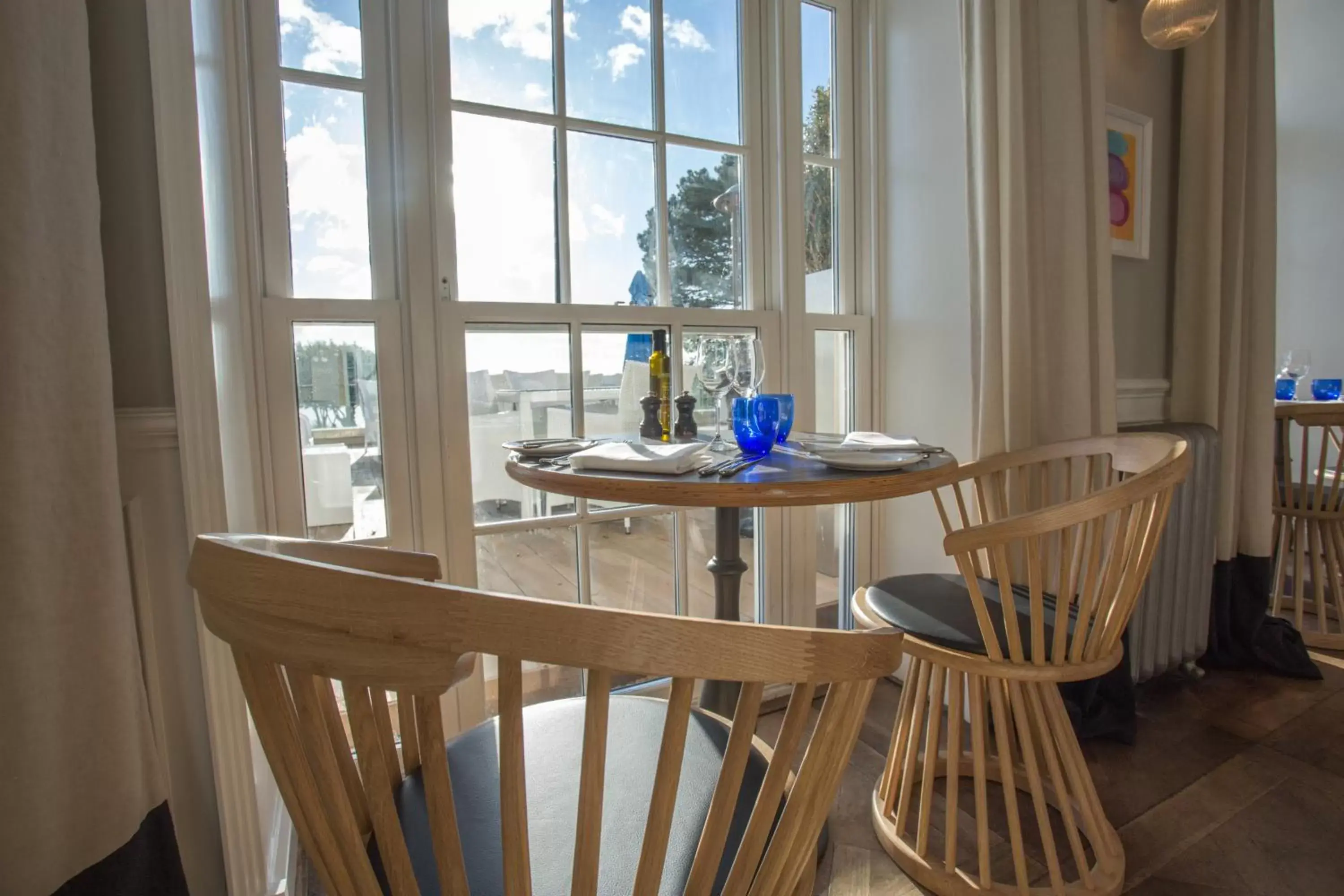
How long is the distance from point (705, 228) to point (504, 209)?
1.96ft

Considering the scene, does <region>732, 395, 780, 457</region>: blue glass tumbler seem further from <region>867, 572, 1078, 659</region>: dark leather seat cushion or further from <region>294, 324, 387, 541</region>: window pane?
<region>294, 324, 387, 541</region>: window pane

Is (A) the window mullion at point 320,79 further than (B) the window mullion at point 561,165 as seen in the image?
No

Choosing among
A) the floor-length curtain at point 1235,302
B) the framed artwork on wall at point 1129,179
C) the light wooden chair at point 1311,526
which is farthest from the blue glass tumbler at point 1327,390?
the framed artwork on wall at point 1129,179

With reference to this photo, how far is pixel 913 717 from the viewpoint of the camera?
138cm

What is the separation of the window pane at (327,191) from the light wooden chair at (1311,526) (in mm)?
3085

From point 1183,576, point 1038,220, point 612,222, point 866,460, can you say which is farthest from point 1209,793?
point 612,222

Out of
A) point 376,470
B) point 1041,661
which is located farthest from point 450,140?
point 1041,661

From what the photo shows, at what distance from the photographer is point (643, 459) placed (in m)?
1.07

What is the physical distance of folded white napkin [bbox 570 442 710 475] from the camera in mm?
1052

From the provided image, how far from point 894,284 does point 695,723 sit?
172cm

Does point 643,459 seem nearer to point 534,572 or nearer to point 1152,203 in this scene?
point 534,572

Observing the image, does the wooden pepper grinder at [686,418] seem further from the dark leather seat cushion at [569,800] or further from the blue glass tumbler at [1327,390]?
the blue glass tumbler at [1327,390]

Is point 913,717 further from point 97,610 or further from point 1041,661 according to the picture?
point 97,610

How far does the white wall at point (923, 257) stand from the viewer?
1938 mm
